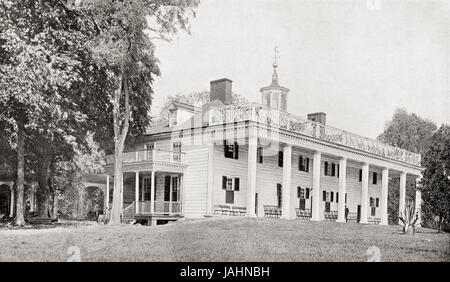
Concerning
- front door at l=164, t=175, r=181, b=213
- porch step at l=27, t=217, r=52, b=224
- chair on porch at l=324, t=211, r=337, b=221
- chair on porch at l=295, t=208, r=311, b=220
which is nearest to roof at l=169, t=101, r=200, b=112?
front door at l=164, t=175, r=181, b=213

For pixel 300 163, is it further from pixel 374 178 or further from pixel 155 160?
pixel 374 178

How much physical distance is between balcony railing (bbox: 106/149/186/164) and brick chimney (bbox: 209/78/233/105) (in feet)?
14.8

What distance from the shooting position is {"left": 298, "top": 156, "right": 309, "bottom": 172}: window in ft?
106

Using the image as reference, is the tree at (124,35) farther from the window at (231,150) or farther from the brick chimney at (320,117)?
the brick chimney at (320,117)

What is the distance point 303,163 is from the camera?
32656 millimetres

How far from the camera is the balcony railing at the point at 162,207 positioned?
92.2 ft

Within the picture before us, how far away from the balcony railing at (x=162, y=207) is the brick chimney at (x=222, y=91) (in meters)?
6.71

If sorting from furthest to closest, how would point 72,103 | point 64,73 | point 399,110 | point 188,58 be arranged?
point 399,110, point 72,103, point 64,73, point 188,58

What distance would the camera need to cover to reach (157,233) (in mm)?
17125

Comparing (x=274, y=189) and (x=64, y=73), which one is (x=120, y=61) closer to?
(x=64, y=73)

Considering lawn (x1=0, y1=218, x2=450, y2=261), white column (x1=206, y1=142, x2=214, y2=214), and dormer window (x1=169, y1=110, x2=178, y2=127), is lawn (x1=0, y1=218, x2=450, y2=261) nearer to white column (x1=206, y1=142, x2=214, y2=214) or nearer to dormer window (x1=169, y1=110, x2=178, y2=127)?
white column (x1=206, y1=142, x2=214, y2=214)

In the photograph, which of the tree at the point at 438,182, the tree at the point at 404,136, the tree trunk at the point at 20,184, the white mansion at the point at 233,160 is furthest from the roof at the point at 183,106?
the tree at the point at 404,136
